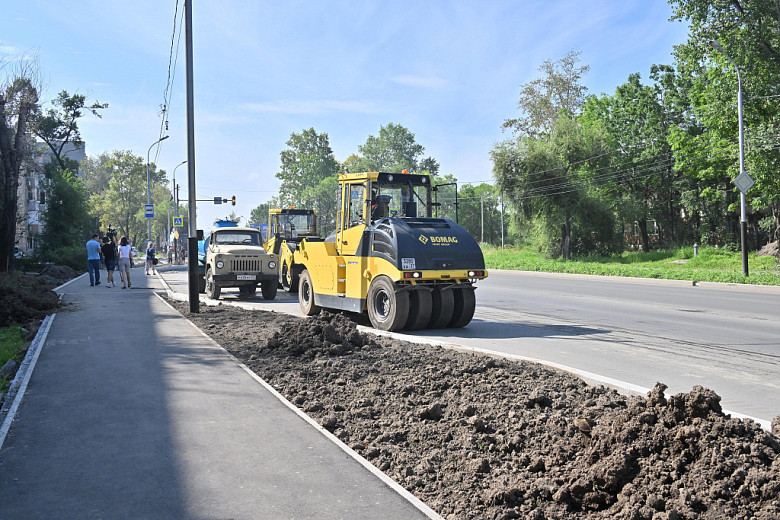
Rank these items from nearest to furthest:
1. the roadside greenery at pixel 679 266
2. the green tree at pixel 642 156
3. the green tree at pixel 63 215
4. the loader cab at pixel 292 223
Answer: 1. the loader cab at pixel 292 223
2. the roadside greenery at pixel 679 266
3. the green tree at pixel 63 215
4. the green tree at pixel 642 156

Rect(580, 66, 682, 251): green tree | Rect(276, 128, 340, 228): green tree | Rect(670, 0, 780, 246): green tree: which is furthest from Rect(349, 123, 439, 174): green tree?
Rect(670, 0, 780, 246): green tree

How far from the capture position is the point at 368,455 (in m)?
4.92

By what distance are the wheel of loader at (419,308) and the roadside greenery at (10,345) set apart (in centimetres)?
613

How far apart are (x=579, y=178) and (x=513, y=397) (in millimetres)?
44382

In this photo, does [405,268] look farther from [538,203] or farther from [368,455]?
[538,203]

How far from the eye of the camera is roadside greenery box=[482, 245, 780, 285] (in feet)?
81.0

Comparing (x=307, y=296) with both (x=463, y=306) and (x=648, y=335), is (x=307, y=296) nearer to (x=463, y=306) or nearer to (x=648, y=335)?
(x=463, y=306)

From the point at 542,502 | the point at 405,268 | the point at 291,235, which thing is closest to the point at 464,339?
the point at 405,268

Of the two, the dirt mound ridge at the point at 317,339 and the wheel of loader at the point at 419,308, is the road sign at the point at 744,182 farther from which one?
the dirt mound ridge at the point at 317,339

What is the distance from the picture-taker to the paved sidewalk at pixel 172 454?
3863 mm

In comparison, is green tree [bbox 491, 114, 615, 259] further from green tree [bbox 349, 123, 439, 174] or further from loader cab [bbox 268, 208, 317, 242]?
green tree [bbox 349, 123, 439, 174]

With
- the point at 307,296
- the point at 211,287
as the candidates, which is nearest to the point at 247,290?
the point at 211,287

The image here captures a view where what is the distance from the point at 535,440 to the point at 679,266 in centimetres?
3634

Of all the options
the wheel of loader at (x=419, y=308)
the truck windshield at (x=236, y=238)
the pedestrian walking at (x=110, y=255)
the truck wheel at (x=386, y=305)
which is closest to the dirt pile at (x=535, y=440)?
the truck wheel at (x=386, y=305)
